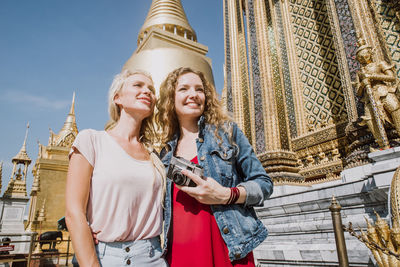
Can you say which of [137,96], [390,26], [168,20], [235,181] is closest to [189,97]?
[137,96]

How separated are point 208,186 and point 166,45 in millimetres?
12223

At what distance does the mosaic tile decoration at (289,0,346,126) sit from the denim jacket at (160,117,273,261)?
523cm

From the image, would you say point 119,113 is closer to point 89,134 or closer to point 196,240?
point 89,134

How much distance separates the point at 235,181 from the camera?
1.28 m

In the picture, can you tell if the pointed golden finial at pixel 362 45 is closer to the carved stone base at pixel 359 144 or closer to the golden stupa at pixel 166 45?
the carved stone base at pixel 359 144

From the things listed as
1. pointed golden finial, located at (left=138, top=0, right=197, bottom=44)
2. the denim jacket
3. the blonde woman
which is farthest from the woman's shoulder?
pointed golden finial, located at (left=138, top=0, right=197, bottom=44)

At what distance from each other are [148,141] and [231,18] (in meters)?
8.46

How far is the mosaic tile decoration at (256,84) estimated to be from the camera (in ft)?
20.9

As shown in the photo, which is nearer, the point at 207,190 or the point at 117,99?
the point at 207,190

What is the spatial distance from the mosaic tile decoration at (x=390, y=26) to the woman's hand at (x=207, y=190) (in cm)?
534

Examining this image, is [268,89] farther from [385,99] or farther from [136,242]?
[136,242]

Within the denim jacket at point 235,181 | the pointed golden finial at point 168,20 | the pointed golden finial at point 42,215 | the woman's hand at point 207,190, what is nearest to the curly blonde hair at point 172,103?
the denim jacket at point 235,181

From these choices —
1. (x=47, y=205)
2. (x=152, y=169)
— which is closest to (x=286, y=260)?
(x=152, y=169)

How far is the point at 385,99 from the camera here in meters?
3.85
